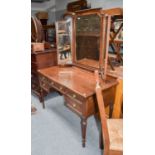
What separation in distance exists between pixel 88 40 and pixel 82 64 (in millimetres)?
344

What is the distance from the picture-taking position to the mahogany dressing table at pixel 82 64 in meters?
1.75

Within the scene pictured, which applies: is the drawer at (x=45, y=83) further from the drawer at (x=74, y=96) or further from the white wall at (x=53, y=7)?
the white wall at (x=53, y=7)

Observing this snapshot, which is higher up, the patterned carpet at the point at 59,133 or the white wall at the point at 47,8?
the white wall at the point at 47,8

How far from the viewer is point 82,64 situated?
7.75 feet

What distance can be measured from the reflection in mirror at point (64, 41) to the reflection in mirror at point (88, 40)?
150mm

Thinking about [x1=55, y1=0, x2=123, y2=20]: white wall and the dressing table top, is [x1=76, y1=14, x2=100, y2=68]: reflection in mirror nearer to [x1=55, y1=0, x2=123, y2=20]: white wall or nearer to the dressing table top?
the dressing table top

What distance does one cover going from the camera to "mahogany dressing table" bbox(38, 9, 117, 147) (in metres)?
1.75

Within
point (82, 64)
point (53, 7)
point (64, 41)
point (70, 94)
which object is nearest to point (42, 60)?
point (64, 41)

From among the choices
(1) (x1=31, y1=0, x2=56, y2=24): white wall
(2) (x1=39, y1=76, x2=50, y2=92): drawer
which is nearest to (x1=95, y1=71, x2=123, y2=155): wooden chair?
(2) (x1=39, y1=76, x2=50, y2=92): drawer

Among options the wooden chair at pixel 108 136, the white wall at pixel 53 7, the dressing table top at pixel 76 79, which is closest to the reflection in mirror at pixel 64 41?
the dressing table top at pixel 76 79
